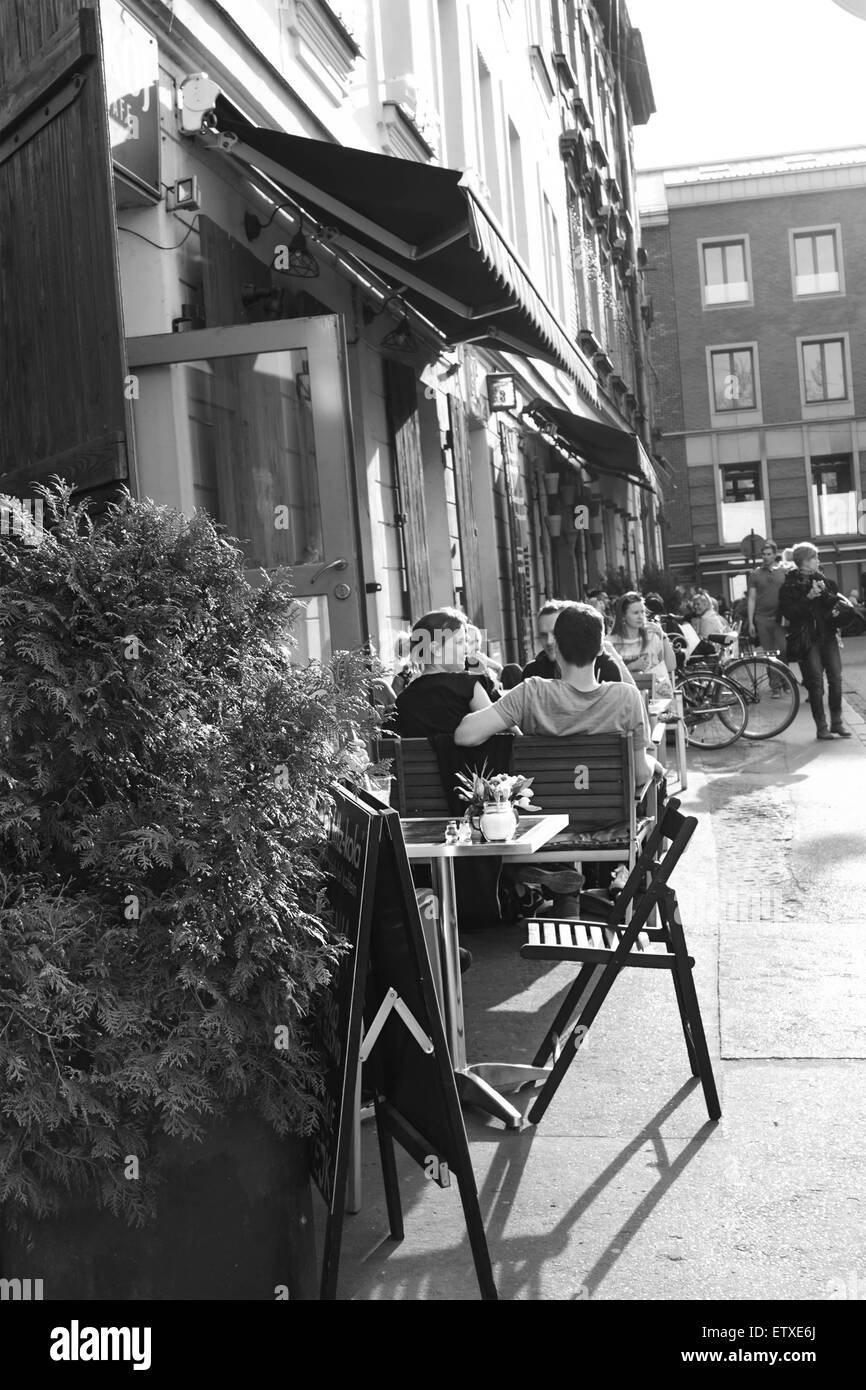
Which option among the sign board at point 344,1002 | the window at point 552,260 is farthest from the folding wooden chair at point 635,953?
the window at point 552,260

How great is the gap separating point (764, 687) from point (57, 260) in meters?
9.56

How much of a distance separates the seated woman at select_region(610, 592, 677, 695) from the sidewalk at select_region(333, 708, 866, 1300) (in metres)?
4.65

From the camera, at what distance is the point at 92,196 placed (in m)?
4.59

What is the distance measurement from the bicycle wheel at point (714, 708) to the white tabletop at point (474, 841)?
7.67 metres

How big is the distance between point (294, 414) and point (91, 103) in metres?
2.07

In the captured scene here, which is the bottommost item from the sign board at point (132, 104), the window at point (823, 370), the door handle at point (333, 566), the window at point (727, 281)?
the door handle at point (333, 566)

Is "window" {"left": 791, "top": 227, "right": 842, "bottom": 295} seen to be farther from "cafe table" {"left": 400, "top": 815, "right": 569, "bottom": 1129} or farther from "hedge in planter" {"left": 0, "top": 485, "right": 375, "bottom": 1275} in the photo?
"hedge in planter" {"left": 0, "top": 485, "right": 375, "bottom": 1275}

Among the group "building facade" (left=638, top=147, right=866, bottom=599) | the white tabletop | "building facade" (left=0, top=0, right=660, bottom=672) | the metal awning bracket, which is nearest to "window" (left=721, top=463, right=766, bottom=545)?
"building facade" (left=638, top=147, right=866, bottom=599)

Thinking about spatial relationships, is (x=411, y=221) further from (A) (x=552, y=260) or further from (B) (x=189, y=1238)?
(A) (x=552, y=260)

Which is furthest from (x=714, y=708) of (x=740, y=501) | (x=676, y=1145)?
(x=740, y=501)

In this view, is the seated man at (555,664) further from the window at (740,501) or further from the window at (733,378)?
the window at (733,378)

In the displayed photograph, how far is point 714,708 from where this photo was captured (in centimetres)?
1251

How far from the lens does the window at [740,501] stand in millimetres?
44781

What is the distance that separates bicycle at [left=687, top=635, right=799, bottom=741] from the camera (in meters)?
12.8
